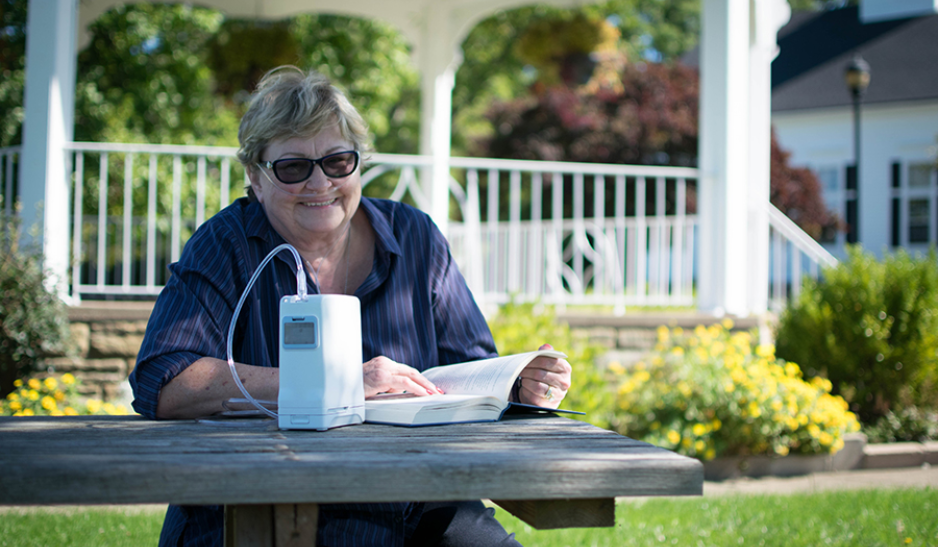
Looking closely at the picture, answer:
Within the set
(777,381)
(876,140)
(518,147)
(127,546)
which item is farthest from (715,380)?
(876,140)

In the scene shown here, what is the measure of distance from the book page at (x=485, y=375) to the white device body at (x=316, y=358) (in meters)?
0.29

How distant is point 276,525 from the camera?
1035mm

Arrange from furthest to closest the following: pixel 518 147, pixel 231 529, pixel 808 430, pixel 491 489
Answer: pixel 518 147 → pixel 808 430 → pixel 231 529 → pixel 491 489

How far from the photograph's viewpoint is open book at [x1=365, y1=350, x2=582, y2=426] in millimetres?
1379

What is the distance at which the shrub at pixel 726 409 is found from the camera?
412cm

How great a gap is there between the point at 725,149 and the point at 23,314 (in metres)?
4.28

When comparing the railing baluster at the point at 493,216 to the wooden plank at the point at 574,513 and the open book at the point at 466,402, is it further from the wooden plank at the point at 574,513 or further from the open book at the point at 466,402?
the wooden plank at the point at 574,513

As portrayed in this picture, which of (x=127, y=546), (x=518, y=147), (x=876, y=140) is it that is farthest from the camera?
(x=876, y=140)

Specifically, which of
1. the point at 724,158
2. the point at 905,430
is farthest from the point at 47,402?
the point at 905,430

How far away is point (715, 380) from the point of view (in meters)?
4.25

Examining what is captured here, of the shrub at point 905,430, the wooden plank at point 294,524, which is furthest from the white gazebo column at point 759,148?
the wooden plank at point 294,524

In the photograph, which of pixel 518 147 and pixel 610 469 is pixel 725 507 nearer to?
pixel 610 469

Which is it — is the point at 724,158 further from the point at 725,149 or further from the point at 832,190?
the point at 832,190

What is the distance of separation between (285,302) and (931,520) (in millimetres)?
2988
